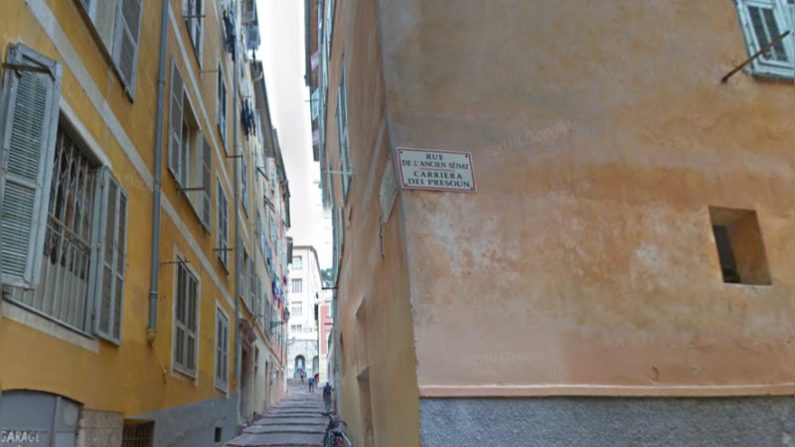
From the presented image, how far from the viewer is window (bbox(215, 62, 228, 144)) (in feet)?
41.9

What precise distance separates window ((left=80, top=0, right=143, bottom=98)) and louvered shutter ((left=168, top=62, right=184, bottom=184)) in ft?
4.78

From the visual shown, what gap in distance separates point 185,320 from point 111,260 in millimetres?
3231

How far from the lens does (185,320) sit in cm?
889

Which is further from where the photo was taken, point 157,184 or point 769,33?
point 157,184

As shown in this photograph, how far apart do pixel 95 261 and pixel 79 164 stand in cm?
84

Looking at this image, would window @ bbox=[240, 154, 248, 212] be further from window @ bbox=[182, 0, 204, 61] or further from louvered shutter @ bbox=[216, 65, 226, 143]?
window @ bbox=[182, 0, 204, 61]

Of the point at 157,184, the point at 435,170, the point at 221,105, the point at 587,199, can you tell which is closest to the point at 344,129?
the point at 157,184

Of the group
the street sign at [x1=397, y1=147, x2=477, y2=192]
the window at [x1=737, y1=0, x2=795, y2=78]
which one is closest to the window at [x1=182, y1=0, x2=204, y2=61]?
the street sign at [x1=397, y1=147, x2=477, y2=192]

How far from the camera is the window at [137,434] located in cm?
632

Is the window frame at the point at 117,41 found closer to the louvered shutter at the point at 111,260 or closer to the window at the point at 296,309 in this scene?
the louvered shutter at the point at 111,260

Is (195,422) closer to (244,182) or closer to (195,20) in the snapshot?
(195,20)

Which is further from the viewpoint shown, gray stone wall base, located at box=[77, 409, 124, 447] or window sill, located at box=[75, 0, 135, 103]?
window sill, located at box=[75, 0, 135, 103]

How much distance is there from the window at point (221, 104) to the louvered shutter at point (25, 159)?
8617 millimetres

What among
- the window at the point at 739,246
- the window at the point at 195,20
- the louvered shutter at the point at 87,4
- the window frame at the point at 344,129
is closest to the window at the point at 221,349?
the window frame at the point at 344,129
